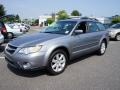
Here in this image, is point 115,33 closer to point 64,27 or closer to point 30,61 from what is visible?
point 64,27

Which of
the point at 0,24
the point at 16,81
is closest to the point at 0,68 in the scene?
the point at 16,81

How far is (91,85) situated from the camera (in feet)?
14.8

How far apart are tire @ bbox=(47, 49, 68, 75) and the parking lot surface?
0.16 metres

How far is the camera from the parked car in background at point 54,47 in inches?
187

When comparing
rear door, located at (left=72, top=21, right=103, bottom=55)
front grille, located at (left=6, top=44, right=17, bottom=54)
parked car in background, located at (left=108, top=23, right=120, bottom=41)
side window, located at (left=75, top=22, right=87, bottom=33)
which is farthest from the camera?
parked car in background, located at (left=108, top=23, right=120, bottom=41)

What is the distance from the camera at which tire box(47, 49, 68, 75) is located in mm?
5043

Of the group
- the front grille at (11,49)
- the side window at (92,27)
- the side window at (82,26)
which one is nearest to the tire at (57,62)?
the front grille at (11,49)

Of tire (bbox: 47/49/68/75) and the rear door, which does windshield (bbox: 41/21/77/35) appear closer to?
the rear door

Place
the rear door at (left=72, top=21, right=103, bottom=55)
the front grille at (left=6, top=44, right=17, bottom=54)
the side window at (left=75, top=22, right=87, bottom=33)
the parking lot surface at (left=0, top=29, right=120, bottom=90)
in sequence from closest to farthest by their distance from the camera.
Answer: the parking lot surface at (left=0, top=29, right=120, bottom=90) → the front grille at (left=6, top=44, right=17, bottom=54) → the rear door at (left=72, top=21, right=103, bottom=55) → the side window at (left=75, top=22, right=87, bottom=33)

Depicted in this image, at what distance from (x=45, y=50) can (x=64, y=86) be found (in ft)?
3.61

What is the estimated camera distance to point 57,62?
5309mm

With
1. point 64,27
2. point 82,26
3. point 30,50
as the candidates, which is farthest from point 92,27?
point 30,50

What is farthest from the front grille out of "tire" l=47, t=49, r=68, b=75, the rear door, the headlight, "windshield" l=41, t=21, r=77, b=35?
the rear door

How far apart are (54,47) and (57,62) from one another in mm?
554
